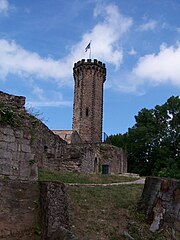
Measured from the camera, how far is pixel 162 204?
9508mm

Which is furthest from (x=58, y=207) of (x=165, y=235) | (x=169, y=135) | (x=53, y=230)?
(x=169, y=135)

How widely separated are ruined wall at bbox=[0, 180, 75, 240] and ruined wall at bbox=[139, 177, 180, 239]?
8.07 ft

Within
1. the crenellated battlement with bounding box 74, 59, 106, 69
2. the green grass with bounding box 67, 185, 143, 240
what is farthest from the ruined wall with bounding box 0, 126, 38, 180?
the crenellated battlement with bounding box 74, 59, 106, 69

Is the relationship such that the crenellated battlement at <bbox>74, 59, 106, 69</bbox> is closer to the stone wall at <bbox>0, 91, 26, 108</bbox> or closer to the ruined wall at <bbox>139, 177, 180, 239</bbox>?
the stone wall at <bbox>0, 91, 26, 108</bbox>

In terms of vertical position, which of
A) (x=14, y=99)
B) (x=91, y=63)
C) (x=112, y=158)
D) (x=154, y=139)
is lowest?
(x=112, y=158)

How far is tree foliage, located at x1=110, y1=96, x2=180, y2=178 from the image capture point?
144 feet

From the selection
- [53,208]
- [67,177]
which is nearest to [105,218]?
[53,208]

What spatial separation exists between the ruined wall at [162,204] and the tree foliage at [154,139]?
33.2 meters

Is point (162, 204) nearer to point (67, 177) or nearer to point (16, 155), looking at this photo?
point (16, 155)

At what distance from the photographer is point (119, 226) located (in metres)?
8.70

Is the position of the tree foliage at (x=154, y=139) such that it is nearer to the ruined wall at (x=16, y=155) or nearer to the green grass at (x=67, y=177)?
the green grass at (x=67, y=177)

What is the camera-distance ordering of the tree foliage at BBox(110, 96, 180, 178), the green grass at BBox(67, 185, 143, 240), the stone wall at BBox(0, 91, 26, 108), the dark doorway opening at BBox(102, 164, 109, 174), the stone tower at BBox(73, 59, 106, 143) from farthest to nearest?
the stone tower at BBox(73, 59, 106, 143)
the tree foliage at BBox(110, 96, 180, 178)
the dark doorway opening at BBox(102, 164, 109, 174)
the stone wall at BBox(0, 91, 26, 108)
the green grass at BBox(67, 185, 143, 240)

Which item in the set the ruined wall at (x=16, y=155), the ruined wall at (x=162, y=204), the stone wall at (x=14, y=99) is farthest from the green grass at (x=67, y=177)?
the ruined wall at (x=162, y=204)

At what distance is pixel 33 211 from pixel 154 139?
38835mm
